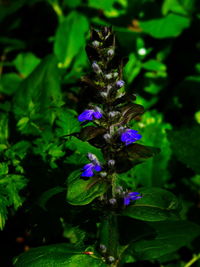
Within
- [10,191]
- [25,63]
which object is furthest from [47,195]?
[25,63]

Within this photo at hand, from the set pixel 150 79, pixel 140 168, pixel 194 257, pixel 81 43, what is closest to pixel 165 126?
pixel 140 168

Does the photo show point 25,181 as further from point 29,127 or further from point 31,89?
point 31,89

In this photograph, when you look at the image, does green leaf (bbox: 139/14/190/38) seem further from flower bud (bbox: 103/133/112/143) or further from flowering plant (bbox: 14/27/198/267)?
flower bud (bbox: 103/133/112/143)

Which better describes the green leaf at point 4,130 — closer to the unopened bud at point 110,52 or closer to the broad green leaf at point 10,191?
the broad green leaf at point 10,191

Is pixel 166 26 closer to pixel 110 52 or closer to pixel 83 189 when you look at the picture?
pixel 110 52

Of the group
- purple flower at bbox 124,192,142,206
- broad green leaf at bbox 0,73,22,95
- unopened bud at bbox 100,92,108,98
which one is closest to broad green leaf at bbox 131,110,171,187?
purple flower at bbox 124,192,142,206

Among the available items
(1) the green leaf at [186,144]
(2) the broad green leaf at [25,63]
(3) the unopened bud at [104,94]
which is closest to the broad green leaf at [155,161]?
(1) the green leaf at [186,144]
